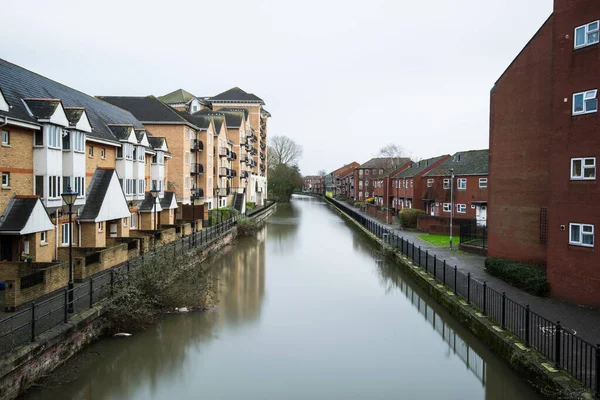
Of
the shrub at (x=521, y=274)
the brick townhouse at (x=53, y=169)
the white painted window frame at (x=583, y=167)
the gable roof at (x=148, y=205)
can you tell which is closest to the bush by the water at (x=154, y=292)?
the brick townhouse at (x=53, y=169)

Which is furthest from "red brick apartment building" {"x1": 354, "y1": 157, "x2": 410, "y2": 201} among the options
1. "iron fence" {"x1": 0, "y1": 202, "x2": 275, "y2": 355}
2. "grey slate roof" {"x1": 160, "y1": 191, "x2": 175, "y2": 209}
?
"iron fence" {"x1": 0, "y1": 202, "x2": 275, "y2": 355}

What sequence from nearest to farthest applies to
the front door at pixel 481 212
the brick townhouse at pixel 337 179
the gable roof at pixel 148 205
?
the gable roof at pixel 148 205
the front door at pixel 481 212
the brick townhouse at pixel 337 179

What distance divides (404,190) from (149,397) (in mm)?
43350

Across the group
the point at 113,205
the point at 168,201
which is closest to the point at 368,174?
the point at 168,201

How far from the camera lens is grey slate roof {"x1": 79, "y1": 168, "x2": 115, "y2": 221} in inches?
754

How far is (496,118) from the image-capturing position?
20.6 m

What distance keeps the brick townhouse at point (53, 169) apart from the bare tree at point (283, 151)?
84.2 m

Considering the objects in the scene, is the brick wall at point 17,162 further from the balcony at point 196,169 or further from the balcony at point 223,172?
the balcony at point 223,172

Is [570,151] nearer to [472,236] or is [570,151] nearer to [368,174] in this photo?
[472,236]

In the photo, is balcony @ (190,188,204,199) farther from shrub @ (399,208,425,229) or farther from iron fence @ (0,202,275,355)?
iron fence @ (0,202,275,355)

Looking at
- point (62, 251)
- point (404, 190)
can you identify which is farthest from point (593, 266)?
point (404, 190)

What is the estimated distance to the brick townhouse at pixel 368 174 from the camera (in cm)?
8538

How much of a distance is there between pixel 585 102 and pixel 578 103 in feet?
0.78

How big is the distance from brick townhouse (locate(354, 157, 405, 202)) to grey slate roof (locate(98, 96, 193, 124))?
2060 inches
